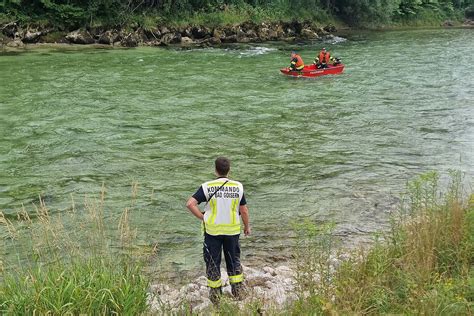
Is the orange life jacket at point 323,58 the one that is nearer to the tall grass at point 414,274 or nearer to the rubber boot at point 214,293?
A: the tall grass at point 414,274

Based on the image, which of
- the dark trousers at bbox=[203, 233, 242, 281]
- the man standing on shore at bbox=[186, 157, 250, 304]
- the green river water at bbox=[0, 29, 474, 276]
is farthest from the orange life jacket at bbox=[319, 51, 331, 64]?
the dark trousers at bbox=[203, 233, 242, 281]

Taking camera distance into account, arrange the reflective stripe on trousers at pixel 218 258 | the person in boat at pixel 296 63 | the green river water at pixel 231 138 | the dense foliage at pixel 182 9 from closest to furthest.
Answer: the reflective stripe on trousers at pixel 218 258 → the green river water at pixel 231 138 → the person in boat at pixel 296 63 → the dense foliage at pixel 182 9

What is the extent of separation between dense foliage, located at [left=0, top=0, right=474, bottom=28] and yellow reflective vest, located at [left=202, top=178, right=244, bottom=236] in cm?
3079

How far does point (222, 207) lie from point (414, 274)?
87.4 inches

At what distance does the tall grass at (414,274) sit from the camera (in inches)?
187

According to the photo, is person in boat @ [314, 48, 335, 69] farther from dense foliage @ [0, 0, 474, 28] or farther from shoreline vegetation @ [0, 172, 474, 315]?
dense foliage @ [0, 0, 474, 28]

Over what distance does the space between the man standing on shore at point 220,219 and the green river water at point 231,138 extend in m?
1.22

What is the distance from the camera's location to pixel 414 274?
17.8 feet

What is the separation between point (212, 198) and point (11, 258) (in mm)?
3341

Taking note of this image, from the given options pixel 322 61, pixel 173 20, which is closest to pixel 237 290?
pixel 322 61

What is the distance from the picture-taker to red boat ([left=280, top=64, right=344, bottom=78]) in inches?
874

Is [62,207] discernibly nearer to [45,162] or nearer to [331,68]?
[45,162]

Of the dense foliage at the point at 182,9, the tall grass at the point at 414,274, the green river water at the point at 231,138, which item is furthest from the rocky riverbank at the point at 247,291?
the dense foliage at the point at 182,9

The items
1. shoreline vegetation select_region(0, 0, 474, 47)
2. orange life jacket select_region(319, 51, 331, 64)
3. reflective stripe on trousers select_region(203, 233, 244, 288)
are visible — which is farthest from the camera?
shoreline vegetation select_region(0, 0, 474, 47)
